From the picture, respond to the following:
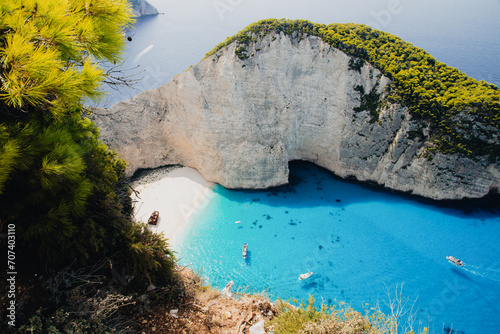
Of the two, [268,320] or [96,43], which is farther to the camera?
[268,320]

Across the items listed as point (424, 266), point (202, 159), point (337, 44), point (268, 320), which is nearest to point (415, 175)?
point (424, 266)

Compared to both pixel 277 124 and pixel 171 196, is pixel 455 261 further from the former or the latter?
pixel 171 196

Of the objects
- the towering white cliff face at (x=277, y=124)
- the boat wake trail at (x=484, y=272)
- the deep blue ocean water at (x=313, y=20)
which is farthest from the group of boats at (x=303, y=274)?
the deep blue ocean water at (x=313, y=20)

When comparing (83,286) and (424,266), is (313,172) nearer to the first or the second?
(424,266)

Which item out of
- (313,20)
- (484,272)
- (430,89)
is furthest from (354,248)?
(313,20)

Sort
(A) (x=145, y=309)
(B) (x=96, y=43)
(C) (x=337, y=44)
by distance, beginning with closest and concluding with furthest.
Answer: (B) (x=96, y=43) → (A) (x=145, y=309) → (C) (x=337, y=44)

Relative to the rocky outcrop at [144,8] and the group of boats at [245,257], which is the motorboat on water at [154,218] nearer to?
the group of boats at [245,257]

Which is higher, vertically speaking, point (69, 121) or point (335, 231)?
point (69, 121)
